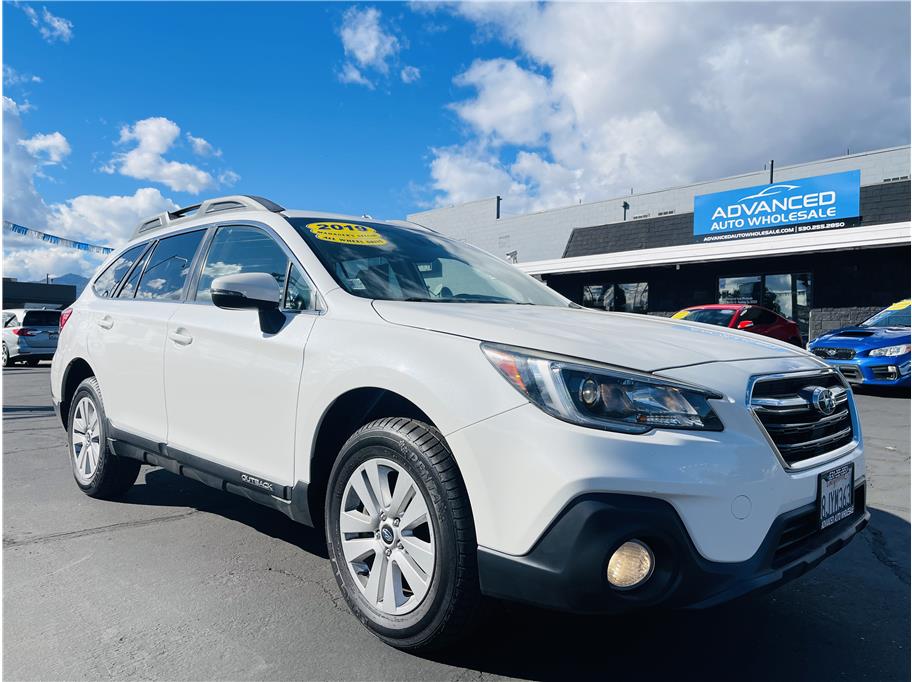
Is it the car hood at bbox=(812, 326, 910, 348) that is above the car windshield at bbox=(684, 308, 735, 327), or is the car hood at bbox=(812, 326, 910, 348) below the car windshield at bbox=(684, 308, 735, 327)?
below

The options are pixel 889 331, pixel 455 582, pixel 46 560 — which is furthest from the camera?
pixel 889 331

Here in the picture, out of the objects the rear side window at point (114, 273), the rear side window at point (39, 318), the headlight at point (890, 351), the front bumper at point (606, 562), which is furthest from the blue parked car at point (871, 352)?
the rear side window at point (39, 318)

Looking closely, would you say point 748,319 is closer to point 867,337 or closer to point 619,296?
point 867,337

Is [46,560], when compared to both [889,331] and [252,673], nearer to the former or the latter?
[252,673]

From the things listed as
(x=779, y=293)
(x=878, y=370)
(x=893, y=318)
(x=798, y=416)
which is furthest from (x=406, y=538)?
(x=779, y=293)

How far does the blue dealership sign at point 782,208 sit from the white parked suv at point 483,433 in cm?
1776

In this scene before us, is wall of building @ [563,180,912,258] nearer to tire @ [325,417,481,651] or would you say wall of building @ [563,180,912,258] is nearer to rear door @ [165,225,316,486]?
rear door @ [165,225,316,486]

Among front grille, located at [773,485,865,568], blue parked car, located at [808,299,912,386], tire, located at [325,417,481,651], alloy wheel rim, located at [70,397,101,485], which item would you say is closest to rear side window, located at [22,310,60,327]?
alloy wheel rim, located at [70,397,101,485]

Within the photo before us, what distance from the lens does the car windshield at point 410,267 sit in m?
3.00

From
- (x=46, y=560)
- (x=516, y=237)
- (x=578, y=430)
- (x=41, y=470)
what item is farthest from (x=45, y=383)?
(x=516, y=237)

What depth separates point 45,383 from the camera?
42.4 feet

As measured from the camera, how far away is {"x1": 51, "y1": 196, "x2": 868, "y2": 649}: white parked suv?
1971mm

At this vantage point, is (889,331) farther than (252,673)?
Yes

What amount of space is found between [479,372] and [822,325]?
704 inches
